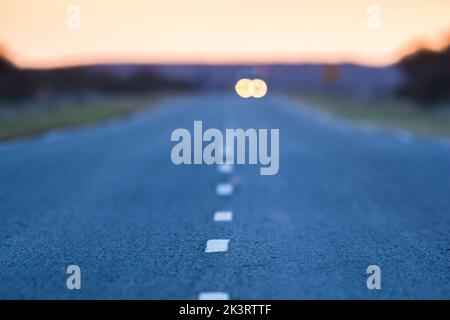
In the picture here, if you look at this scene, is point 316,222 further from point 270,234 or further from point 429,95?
point 429,95

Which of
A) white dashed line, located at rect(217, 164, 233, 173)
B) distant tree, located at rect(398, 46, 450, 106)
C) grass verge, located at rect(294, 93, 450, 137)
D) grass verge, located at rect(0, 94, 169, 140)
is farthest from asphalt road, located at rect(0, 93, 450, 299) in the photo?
distant tree, located at rect(398, 46, 450, 106)

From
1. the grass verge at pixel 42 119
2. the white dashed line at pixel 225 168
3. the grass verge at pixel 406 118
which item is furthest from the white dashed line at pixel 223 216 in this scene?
the grass verge at pixel 406 118

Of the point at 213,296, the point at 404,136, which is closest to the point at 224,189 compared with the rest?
the point at 213,296

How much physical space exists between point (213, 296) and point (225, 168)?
9.69 meters

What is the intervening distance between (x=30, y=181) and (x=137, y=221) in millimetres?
4574

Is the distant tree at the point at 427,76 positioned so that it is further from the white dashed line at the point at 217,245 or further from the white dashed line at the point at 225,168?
the white dashed line at the point at 217,245

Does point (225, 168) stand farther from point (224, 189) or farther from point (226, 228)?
point (226, 228)

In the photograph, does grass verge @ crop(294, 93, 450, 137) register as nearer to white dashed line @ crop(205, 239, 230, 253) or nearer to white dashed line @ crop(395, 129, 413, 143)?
white dashed line @ crop(395, 129, 413, 143)

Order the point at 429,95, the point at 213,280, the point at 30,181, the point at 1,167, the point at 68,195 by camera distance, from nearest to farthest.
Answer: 1. the point at 213,280
2. the point at 68,195
3. the point at 30,181
4. the point at 1,167
5. the point at 429,95

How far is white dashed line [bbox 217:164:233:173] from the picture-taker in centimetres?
1456

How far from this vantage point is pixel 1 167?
15.0 metres

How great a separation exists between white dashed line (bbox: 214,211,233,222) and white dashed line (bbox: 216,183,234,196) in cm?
178

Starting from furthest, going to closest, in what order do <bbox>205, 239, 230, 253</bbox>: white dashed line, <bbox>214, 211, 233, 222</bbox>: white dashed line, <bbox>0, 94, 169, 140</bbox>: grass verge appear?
1. <bbox>0, 94, 169, 140</bbox>: grass verge
2. <bbox>214, 211, 233, 222</bbox>: white dashed line
3. <bbox>205, 239, 230, 253</bbox>: white dashed line
